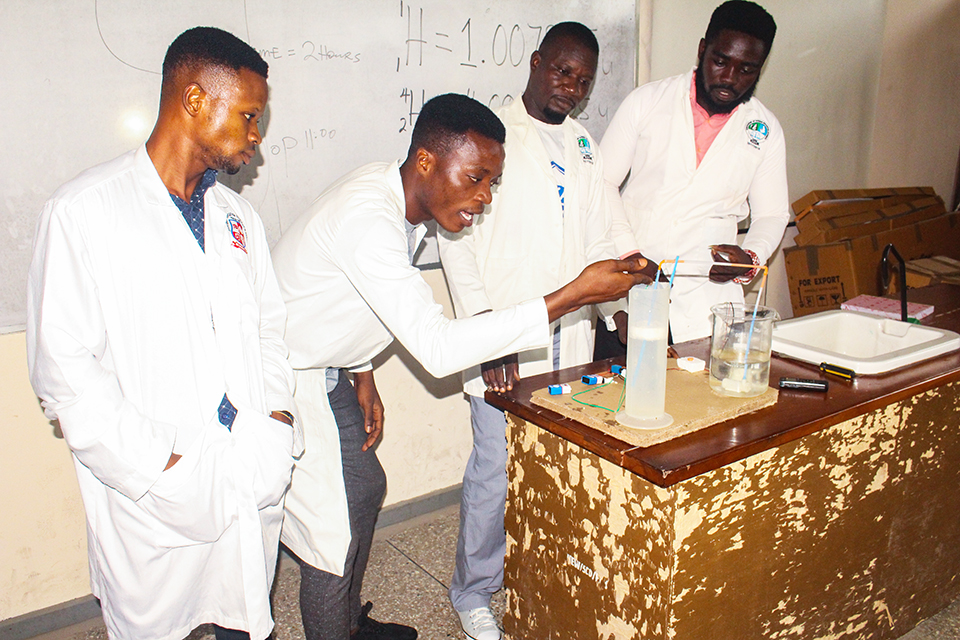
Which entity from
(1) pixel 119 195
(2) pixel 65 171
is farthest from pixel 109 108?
(1) pixel 119 195

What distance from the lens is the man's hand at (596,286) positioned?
1.56 m

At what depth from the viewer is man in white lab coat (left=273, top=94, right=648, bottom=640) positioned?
5.03ft

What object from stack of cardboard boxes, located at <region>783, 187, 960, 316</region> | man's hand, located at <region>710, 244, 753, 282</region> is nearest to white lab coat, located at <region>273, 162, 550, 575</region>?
man's hand, located at <region>710, 244, 753, 282</region>

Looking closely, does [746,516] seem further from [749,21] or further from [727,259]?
[749,21]

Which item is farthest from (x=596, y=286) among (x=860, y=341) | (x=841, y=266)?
(x=841, y=266)

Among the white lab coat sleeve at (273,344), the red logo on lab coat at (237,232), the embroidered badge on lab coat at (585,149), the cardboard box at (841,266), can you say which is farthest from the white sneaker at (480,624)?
the cardboard box at (841,266)

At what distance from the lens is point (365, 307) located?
171 centimetres

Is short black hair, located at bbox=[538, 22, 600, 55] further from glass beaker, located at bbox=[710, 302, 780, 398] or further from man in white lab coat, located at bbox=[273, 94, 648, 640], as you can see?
glass beaker, located at bbox=[710, 302, 780, 398]

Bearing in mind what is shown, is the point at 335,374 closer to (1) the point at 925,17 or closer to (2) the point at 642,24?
(2) the point at 642,24

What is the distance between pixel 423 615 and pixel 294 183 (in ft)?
4.73

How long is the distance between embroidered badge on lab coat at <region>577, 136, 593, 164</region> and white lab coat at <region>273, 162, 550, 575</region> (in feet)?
2.47

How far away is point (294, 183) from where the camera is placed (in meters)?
2.31

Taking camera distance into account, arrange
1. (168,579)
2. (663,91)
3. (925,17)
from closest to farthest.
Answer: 1. (168,579)
2. (663,91)
3. (925,17)

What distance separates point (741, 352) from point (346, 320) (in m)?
0.93
